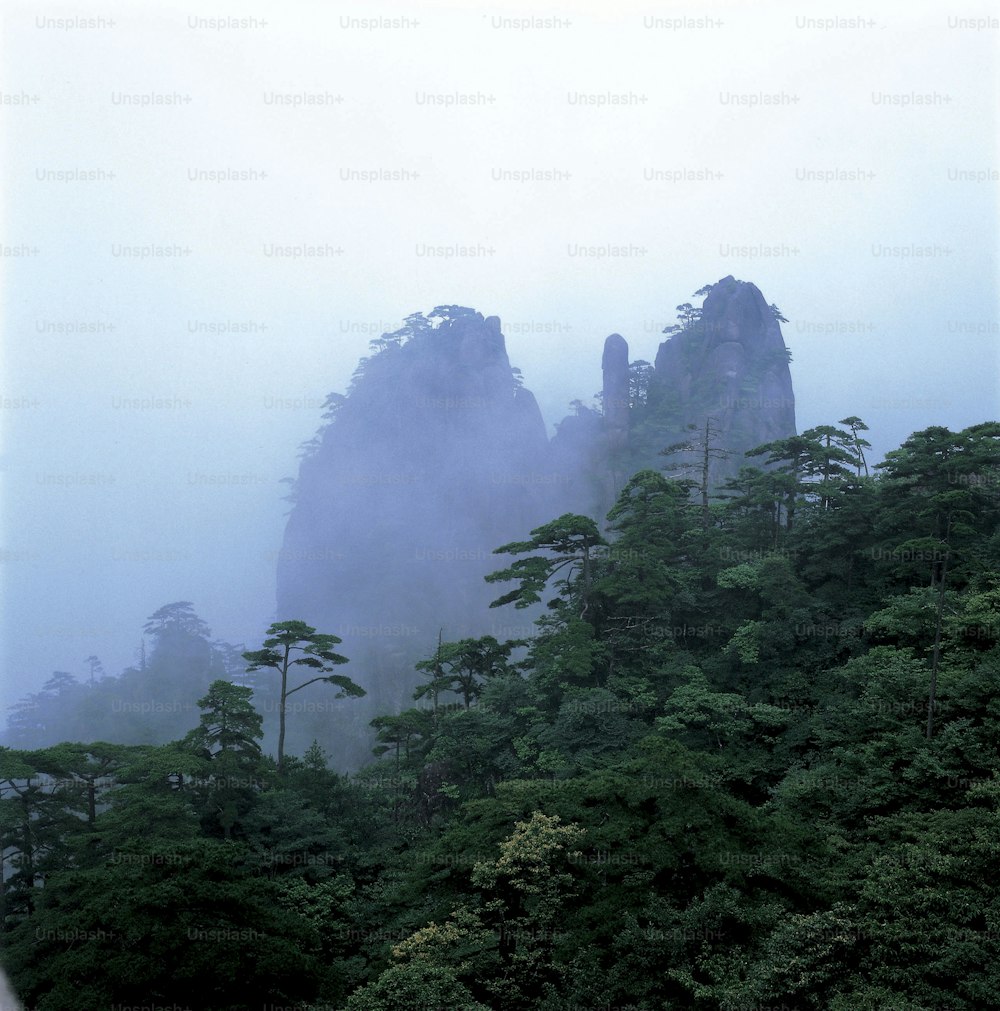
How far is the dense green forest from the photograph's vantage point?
29.5 feet

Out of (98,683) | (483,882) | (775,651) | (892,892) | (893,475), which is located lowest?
(98,683)

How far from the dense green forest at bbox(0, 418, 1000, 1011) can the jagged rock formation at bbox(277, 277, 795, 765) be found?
3424cm

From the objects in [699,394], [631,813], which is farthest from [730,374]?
[631,813]

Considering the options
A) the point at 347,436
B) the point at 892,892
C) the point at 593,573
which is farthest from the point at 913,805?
the point at 347,436

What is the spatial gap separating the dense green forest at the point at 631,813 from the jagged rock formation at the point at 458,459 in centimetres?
3424

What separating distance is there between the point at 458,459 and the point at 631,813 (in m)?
58.1

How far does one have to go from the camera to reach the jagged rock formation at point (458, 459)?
5869cm

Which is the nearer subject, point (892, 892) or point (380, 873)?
point (892, 892)

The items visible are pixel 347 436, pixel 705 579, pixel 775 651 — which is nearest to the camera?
pixel 775 651

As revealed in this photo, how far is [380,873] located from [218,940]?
7.26 m

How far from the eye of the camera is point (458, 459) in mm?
68625

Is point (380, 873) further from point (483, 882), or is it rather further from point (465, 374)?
point (465, 374)

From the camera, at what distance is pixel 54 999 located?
8695 mm

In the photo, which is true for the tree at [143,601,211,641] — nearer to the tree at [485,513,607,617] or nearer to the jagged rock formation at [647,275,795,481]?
the jagged rock formation at [647,275,795,481]
